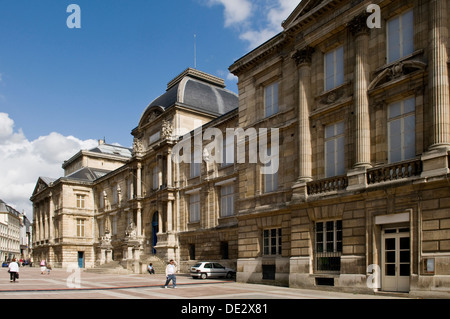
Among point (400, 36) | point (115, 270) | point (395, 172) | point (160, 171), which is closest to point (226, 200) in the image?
point (160, 171)

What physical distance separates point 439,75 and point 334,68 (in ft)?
18.8

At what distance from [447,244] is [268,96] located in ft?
42.3

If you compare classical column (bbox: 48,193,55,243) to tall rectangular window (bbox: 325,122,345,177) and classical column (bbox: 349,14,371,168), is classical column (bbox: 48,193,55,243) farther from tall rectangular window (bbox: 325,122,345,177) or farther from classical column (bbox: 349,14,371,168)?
classical column (bbox: 349,14,371,168)

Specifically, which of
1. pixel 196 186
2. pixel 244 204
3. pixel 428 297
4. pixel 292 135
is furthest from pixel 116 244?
pixel 428 297

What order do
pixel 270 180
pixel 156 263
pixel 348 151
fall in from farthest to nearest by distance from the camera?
pixel 156 263 < pixel 270 180 < pixel 348 151

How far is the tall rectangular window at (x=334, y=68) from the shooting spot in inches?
797

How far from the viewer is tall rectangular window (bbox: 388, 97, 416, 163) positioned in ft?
55.0

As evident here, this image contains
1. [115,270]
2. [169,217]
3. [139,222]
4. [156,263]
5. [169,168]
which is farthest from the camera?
[139,222]

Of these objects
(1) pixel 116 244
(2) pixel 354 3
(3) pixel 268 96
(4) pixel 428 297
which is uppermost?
(2) pixel 354 3

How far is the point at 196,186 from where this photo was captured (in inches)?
1480

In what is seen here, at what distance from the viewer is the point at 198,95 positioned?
45406 millimetres

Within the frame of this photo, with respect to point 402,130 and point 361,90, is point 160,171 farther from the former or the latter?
point 402,130

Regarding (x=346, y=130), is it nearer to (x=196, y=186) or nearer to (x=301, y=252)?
(x=301, y=252)

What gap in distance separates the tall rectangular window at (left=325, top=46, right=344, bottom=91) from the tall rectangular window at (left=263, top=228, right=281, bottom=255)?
7.78 meters
